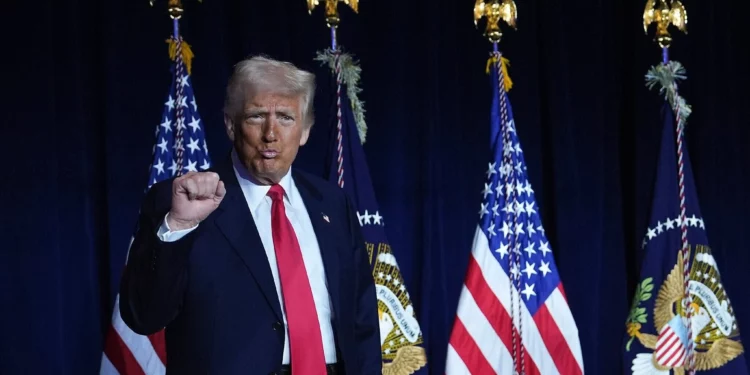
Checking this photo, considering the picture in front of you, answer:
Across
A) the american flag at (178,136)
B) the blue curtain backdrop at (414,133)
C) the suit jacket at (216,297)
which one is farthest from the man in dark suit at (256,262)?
the blue curtain backdrop at (414,133)

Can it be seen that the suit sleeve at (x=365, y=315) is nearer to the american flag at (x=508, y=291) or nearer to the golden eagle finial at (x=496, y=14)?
the american flag at (x=508, y=291)

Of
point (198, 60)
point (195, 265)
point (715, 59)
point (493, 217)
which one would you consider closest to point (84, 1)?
point (198, 60)

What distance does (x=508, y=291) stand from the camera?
3.44 m

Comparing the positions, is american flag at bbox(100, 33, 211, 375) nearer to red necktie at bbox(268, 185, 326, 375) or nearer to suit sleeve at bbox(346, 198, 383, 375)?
suit sleeve at bbox(346, 198, 383, 375)

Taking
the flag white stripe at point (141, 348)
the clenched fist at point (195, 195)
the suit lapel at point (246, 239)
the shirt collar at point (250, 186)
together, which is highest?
the shirt collar at point (250, 186)

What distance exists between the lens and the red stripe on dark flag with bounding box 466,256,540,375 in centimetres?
342

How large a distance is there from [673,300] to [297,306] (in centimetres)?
201

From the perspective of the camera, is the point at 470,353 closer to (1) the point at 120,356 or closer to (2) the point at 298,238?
(1) the point at 120,356

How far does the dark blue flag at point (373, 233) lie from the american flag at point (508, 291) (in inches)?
7.8

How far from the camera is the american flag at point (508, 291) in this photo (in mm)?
3408

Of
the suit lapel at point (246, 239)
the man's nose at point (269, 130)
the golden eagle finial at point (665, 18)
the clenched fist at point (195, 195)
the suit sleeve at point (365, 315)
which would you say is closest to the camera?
the clenched fist at point (195, 195)

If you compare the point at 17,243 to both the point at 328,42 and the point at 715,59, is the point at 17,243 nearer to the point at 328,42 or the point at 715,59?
the point at 328,42

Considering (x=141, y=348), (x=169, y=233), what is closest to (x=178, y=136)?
(x=141, y=348)

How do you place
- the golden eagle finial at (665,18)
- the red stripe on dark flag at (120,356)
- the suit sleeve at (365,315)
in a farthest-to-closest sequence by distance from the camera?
the golden eagle finial at (665,18), the red stripe on dark flag at (120,356), the suit sleeve at (365,315)
